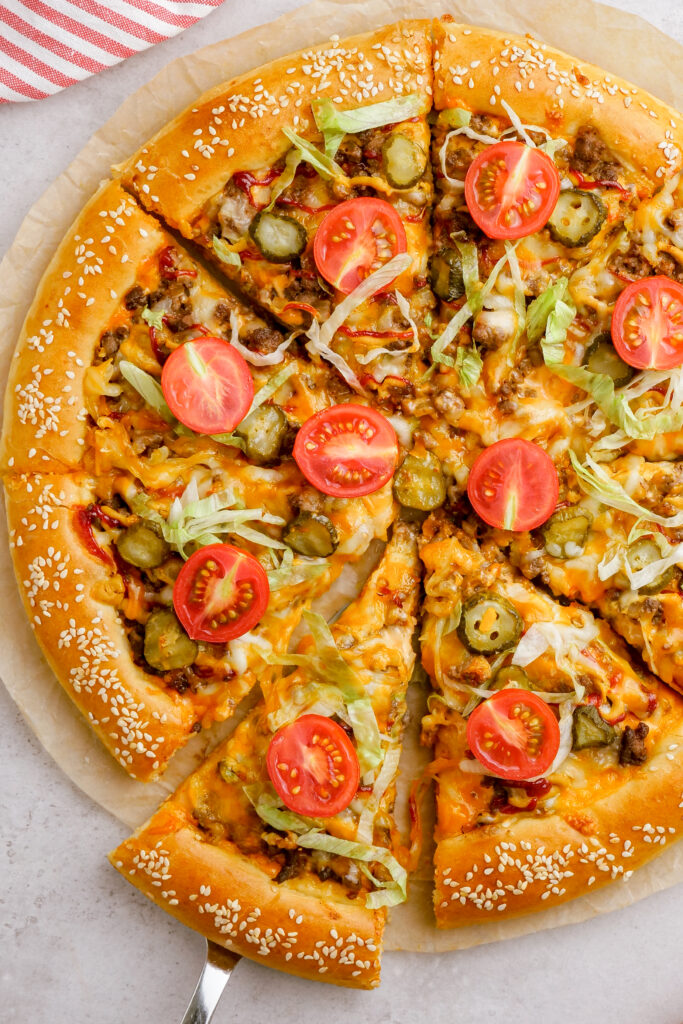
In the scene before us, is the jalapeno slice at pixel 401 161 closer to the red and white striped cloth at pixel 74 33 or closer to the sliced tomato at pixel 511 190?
the sliced tomato at pixel 511 190

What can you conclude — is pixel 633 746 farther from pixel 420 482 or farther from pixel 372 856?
pixel 420 482

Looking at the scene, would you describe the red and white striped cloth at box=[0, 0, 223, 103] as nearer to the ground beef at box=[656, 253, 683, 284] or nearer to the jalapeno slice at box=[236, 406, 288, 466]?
the jalapeno slice at box=[236, 406, 288, 466]

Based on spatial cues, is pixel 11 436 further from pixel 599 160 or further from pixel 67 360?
pixel 599 160

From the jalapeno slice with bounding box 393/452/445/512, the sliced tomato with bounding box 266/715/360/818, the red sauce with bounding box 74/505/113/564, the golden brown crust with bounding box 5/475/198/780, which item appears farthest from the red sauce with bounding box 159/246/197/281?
the sliced tomato with bounding box 266/715/360/818

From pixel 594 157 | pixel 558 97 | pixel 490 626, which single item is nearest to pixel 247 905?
pixel 490 626

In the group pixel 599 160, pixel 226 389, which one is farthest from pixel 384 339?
pixel 599 160
